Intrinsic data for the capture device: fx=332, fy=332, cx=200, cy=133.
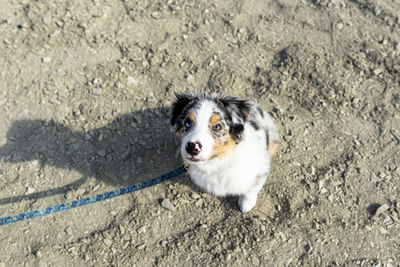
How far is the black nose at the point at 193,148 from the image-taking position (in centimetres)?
311

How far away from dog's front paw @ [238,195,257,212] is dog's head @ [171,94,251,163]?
1.12 metres

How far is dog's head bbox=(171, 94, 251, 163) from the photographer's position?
10.4 ft

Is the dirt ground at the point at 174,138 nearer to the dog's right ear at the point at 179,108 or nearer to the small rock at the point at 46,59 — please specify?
the small rock at the point at 46,59

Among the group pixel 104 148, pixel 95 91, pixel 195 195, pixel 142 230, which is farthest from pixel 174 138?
pixel 95 91

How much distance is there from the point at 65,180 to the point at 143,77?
205cm

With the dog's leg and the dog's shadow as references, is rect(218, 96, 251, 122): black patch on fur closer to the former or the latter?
the dog's leg

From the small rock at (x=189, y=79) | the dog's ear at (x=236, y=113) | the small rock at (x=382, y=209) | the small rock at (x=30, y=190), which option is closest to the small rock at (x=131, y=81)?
the small rock at (x=189, y=79)

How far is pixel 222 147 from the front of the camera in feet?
11.2

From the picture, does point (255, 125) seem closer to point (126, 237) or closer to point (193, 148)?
point (193, 148)

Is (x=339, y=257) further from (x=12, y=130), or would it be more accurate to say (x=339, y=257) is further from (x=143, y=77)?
(x=12, y=130)

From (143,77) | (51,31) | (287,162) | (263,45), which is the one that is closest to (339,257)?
(287,162)

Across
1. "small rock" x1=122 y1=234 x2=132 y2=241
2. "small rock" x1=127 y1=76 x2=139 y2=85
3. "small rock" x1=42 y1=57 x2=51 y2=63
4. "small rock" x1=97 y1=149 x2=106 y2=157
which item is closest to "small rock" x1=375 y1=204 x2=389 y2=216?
"small rock" x1=122 y1=234 x2=132 y2=241

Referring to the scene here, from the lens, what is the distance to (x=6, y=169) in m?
4.82

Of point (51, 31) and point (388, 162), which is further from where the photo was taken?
point (51, 31)
